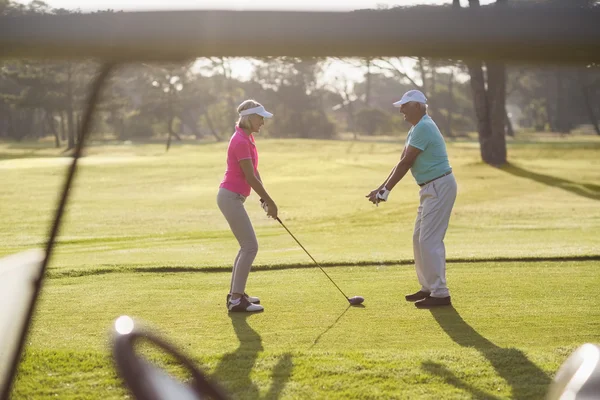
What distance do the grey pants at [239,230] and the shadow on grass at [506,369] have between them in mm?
2024

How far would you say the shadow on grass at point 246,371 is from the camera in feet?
15.2

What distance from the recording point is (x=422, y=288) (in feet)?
25.6

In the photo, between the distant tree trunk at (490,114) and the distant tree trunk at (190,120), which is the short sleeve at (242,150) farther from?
the distant tree trunk at (190,120)

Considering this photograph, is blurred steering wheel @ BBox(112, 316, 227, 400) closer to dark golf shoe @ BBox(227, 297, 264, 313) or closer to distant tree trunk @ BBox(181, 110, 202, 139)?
dark golf shoe @ BBox(227, 297, 264, 313)

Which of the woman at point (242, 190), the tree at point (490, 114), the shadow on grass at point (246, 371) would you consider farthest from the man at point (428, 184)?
the tree at point (490, 114)

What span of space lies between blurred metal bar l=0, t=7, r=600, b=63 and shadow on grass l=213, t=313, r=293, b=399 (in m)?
3.16

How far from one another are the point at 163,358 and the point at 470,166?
3144 cm

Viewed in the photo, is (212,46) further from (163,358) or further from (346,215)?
(346,215)

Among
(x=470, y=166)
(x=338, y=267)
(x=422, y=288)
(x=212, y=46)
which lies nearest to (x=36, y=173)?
(x=470, y=166)

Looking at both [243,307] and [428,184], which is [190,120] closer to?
[428,184]

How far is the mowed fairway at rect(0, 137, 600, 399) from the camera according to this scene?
4922 mm

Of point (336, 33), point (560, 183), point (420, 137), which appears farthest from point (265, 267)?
point (560, 183)

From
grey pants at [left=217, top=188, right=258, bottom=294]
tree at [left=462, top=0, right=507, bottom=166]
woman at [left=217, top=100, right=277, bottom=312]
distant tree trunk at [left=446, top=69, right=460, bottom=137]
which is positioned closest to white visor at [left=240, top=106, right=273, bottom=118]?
woman at [left=217, top=100, right=277, bottom=312]

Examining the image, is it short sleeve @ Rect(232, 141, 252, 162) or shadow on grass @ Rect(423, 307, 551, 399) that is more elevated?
short sleeve @ Rect(232, 141, 252, 162)
